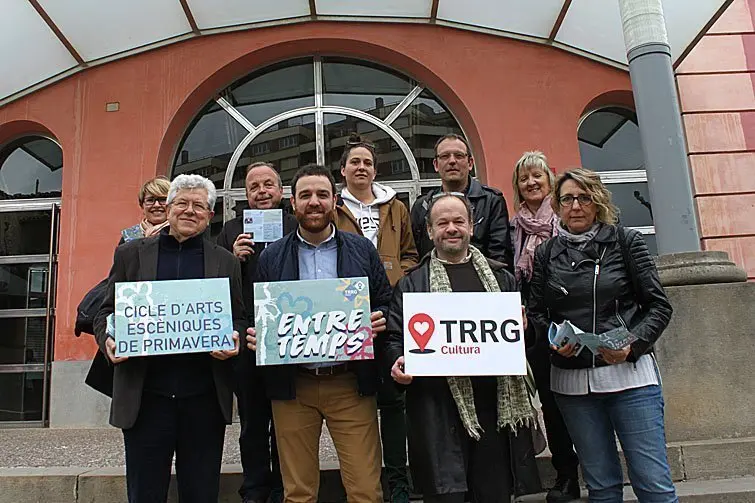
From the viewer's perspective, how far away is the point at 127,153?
26.0 ft

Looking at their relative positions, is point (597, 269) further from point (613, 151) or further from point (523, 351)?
point (613, 151)

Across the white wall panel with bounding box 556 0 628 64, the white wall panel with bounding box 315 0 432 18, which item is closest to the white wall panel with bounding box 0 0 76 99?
the white wall panel with bounding box 315 0 432 18

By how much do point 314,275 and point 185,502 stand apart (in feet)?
4.10

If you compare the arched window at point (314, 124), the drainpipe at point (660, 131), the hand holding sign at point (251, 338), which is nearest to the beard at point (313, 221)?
the hand holding sign at point (251, 338)

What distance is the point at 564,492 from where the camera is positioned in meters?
3.30

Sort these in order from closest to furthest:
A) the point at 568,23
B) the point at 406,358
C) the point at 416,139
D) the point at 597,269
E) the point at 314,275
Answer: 1. the point at 406,358
2. the point at 597,269
3. the point at 314,275
4. the point at 568,23
5. the point at 416,139

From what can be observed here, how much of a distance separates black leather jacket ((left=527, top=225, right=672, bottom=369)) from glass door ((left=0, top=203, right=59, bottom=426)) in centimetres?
728

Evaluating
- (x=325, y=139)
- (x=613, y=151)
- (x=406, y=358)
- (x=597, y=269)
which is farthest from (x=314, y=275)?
(x=613, y=151)

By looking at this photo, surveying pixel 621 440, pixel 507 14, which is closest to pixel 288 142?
pixel 507 14

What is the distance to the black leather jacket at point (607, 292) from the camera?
9.11 feet

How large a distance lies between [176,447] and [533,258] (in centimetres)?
215

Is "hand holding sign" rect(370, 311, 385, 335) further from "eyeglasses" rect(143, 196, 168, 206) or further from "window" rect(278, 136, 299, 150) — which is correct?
"window" rect(278, 136, 299, 150)

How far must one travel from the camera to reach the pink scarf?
11.4ft

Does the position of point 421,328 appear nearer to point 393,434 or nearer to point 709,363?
point 393,434
